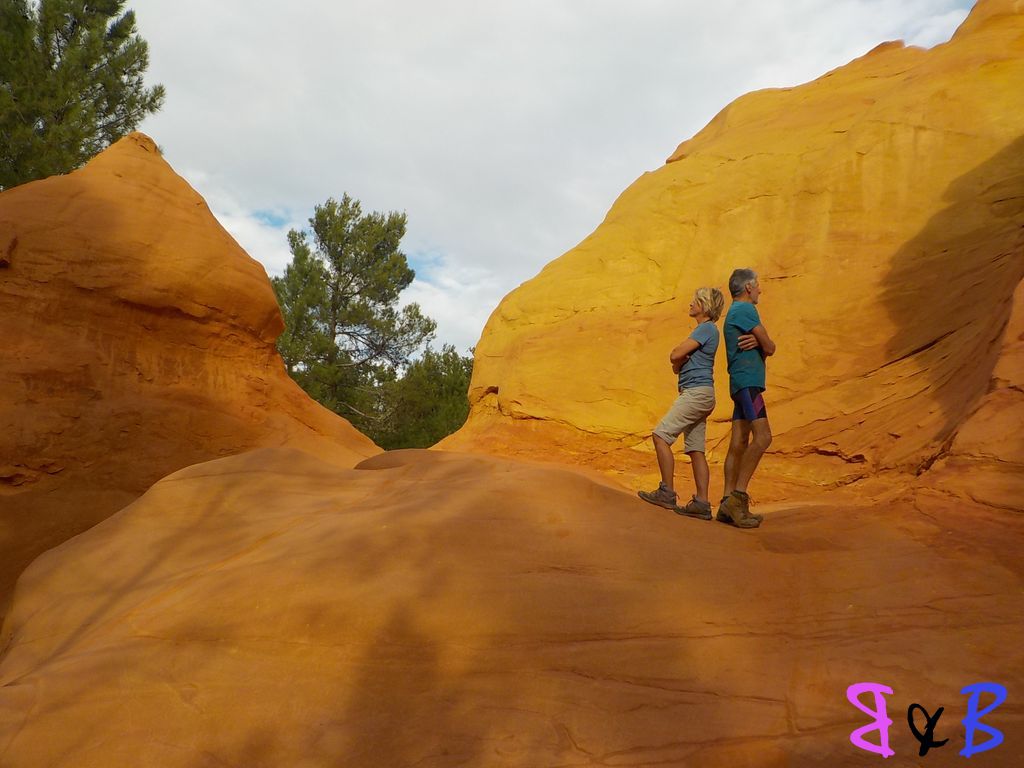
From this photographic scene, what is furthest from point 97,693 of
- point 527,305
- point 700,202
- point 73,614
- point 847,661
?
point 700,202

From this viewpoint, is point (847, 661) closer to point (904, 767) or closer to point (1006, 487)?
point (904, 767)

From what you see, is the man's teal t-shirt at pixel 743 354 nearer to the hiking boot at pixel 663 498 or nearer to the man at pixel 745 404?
the man at pixel 745 404

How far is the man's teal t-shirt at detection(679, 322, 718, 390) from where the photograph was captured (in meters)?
4.80

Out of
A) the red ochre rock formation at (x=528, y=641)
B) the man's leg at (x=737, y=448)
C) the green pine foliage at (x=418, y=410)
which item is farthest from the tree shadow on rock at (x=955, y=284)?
the green pine foliage at (x=418, y=410)

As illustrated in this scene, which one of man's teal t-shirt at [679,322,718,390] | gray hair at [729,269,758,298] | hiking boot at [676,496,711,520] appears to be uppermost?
gray hair at [729,269,758,298]

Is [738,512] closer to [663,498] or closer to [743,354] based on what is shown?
[663,498]

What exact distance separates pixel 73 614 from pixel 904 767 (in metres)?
4.38

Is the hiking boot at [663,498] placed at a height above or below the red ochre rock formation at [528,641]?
Answer: above

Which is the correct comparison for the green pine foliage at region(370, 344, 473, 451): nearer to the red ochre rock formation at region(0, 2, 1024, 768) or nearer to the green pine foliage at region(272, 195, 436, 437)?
the green pine foliage at region(272, 195, 436, 437)

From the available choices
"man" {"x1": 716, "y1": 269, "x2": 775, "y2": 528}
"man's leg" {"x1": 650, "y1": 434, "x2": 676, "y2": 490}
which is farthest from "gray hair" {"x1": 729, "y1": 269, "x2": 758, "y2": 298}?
"man's leg" {"x1": 650, "y1": 434, "x2": 676, "y2": 490}

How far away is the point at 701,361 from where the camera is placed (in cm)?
485

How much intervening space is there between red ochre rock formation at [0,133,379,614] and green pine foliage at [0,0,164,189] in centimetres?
478

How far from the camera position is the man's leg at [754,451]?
176 inches

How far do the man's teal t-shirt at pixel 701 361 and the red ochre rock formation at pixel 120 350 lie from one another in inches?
256
